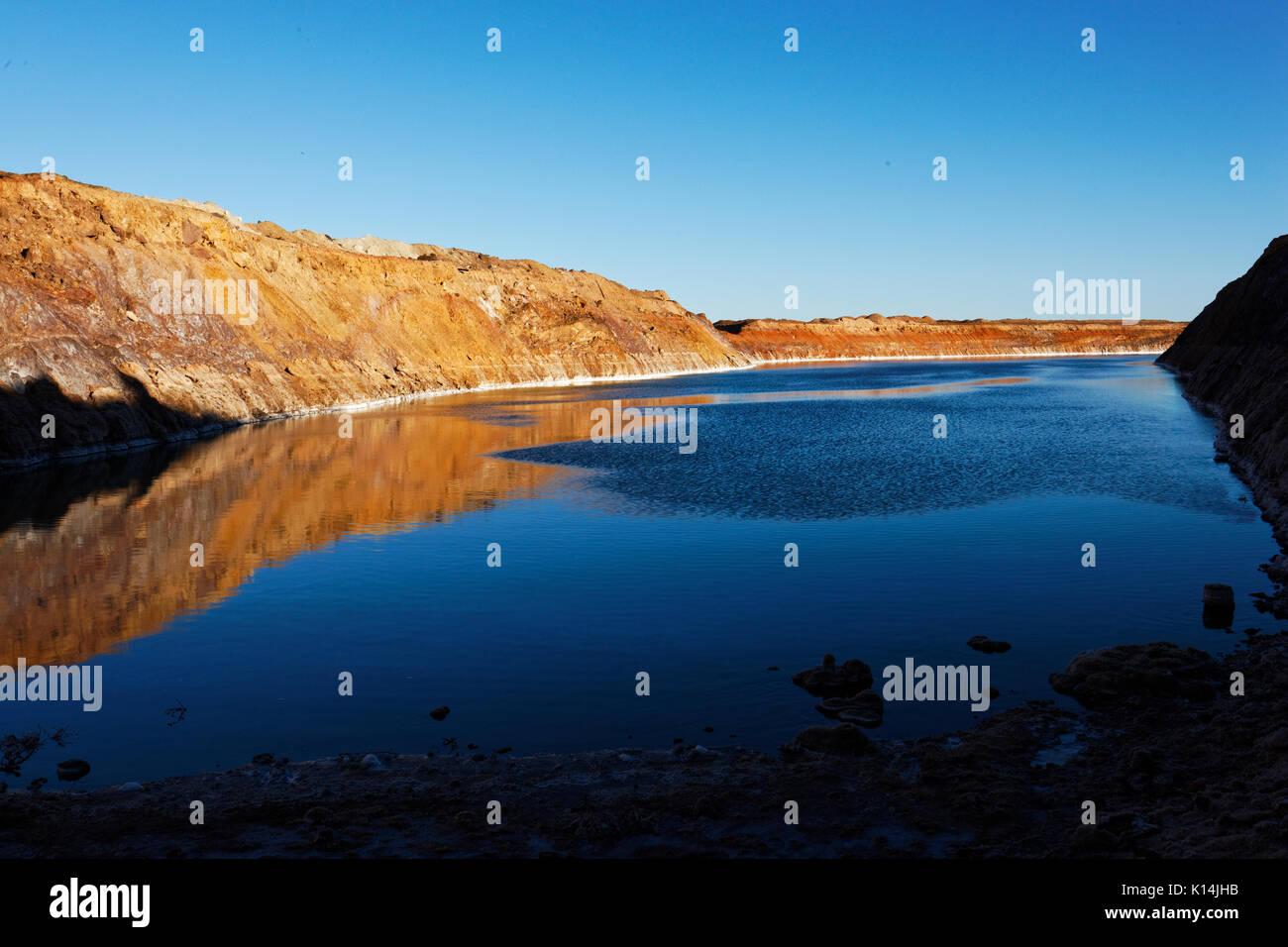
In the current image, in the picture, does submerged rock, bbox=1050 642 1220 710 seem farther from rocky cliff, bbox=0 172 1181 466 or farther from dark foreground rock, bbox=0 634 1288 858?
rocky cliff, bbox=0 172 1181 466

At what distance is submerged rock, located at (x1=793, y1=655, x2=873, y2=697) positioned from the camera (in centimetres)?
1348

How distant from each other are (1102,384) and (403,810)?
10409 cm

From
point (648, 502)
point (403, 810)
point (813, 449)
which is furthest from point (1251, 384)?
point (403, 810)

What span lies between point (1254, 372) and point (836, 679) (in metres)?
46.6

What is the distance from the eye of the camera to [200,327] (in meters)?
64.1

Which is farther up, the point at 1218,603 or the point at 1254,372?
the point at 1254,372

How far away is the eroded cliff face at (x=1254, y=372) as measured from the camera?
28967mm

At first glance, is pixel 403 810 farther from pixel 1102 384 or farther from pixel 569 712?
pixel 1102 384

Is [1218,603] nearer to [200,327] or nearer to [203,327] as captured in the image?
[200,327]

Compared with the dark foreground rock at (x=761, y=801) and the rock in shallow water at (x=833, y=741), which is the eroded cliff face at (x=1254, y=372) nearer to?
the dark foreground rock at (x=761, y=801)

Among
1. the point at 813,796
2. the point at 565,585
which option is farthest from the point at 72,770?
the point at 565,585

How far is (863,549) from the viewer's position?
891 inches

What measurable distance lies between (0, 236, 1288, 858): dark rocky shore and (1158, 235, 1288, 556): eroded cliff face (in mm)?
10472

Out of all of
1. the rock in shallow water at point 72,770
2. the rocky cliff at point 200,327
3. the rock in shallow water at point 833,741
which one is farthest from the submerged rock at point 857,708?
the rocky cliff at point 200,327
